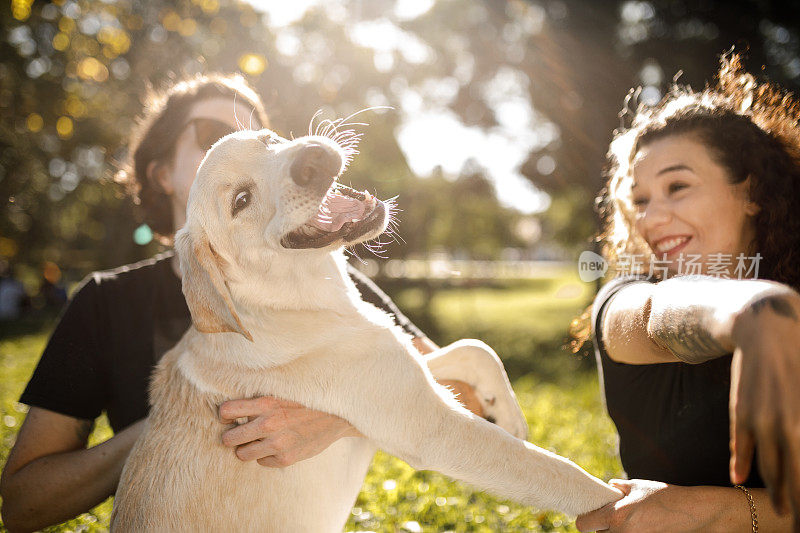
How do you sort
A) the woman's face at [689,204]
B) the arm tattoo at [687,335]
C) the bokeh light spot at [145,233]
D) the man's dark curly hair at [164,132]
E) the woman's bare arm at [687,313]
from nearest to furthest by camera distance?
the woman's bare arm at [687,313] → the arm tattoo at [687,335] → the woman's face at [689,204] → the man's dark curly hair at [164,132] → the bokeh light spot at [145,233]

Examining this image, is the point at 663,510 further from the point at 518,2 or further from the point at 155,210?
the point at 518,2

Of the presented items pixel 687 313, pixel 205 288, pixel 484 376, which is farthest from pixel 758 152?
pixel 205 288

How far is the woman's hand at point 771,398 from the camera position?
92 centimetres

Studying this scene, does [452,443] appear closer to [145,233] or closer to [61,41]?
[145,233]

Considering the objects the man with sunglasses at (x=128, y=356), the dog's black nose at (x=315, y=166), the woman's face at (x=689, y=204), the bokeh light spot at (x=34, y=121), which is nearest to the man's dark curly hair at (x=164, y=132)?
the man with sunglasses at (x=128, y=356)

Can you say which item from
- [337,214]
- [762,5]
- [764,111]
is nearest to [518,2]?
[762,5]

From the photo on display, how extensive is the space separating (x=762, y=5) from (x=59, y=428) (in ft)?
40.1

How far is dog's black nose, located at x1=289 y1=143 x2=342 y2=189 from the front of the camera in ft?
7.43

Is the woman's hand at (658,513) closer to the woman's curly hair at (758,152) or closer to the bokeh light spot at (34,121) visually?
the woman's curly hair at (758,152)

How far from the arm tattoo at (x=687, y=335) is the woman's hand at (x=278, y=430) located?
1280mm

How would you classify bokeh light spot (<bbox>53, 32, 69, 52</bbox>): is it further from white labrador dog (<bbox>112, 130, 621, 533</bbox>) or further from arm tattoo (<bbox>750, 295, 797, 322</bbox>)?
arm tattoo (<bbox>750, 295, 797, 322</bbox>)

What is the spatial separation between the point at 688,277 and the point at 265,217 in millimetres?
1759

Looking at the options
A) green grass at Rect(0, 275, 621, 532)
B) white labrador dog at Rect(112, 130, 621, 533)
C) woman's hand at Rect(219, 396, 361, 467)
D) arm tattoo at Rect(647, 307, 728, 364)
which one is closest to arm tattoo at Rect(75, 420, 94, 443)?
white labrador dog at Rect(112, 130, 621, 533)

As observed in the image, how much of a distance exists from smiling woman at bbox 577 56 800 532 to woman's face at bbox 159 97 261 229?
2.22 m
